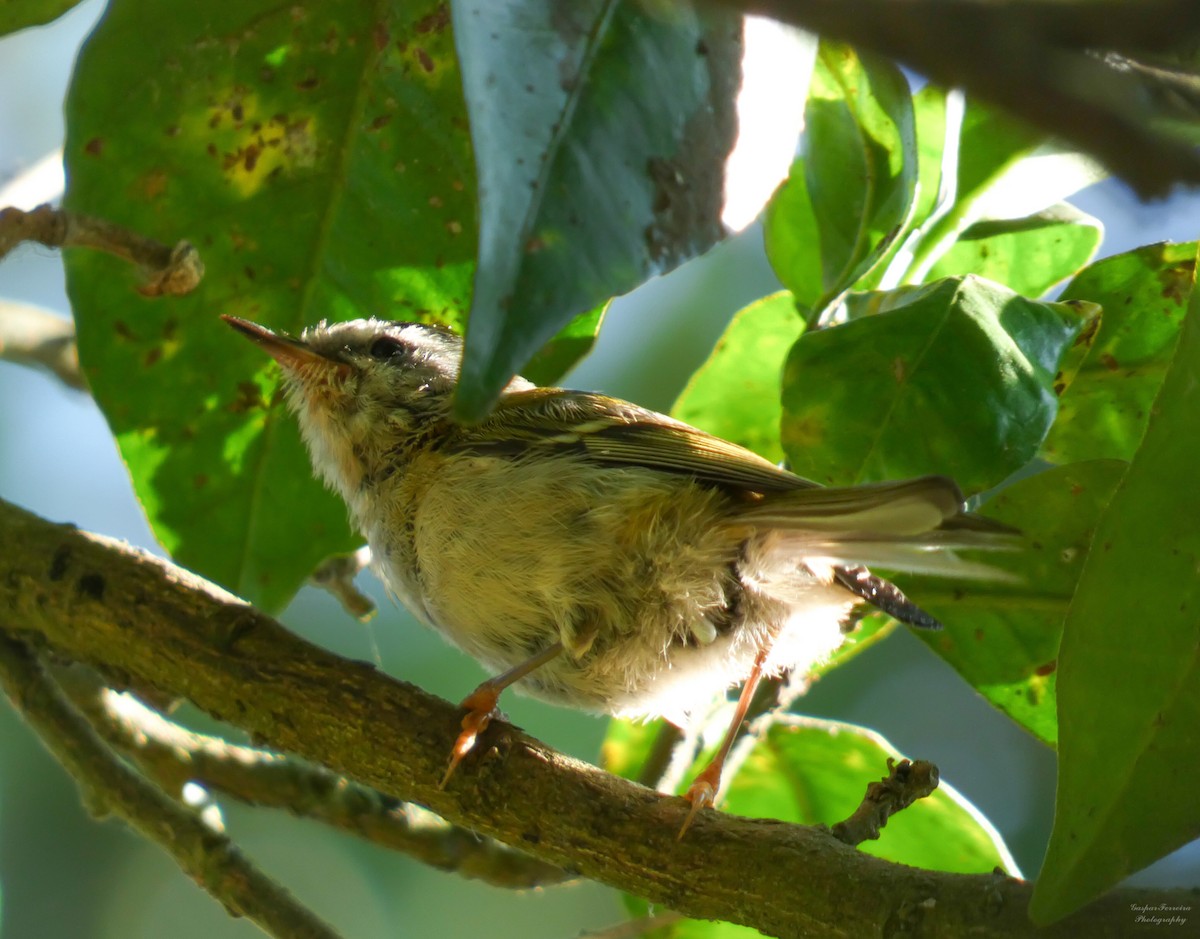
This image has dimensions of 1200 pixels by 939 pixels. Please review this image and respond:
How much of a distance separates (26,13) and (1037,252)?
6.43 feet

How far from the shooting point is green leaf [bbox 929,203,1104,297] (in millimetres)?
2395

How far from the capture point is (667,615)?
2.47 metres

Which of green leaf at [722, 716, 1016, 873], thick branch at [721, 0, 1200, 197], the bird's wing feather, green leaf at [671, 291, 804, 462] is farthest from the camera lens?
green leaf at [671, 291, 804, 462]

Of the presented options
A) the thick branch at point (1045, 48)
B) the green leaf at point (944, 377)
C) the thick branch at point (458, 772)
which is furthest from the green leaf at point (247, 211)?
the thick branch at point (1045, 48)

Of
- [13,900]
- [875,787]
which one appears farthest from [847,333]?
[13,900]

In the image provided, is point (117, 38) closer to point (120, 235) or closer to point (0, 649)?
point (120, 235)

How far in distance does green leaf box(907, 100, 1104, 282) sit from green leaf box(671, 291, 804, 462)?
1.40 feet

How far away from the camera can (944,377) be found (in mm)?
1938

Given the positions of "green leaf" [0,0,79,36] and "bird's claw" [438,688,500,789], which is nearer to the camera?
"bird's claw" [438,688,500,789]

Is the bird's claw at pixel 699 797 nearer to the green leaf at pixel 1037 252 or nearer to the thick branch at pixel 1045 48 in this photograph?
the green leaf at pixel 1037 252

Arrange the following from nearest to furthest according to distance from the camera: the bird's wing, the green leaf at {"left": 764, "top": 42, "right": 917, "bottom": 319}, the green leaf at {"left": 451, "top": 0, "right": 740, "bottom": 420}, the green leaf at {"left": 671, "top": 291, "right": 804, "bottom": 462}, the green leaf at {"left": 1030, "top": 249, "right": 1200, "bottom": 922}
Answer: the green leaf at {"left": 451, "top": 0, "right": 740, "bottom": 420} → the green leaf at {"left": 1030, "top": 249, "right": 1200, "bottom": 922} → the green leaf at {"left": 764, "top": 42, "right": 917, "bottom": 319} → the bird's wing → the green leaf at {"left": 671, "top": 291, "right": 804, "bottom": 462}

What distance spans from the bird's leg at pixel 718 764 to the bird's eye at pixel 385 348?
1350 mm

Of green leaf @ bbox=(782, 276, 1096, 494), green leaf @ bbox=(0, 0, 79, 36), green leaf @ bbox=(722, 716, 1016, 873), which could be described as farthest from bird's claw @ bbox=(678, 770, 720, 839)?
green leaf @ bbox=(0, 0, 79, 36)

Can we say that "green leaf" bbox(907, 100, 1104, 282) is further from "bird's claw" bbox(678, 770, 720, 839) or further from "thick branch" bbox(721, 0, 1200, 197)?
"thick branch" bbox(721, 0, 1200, 197)
